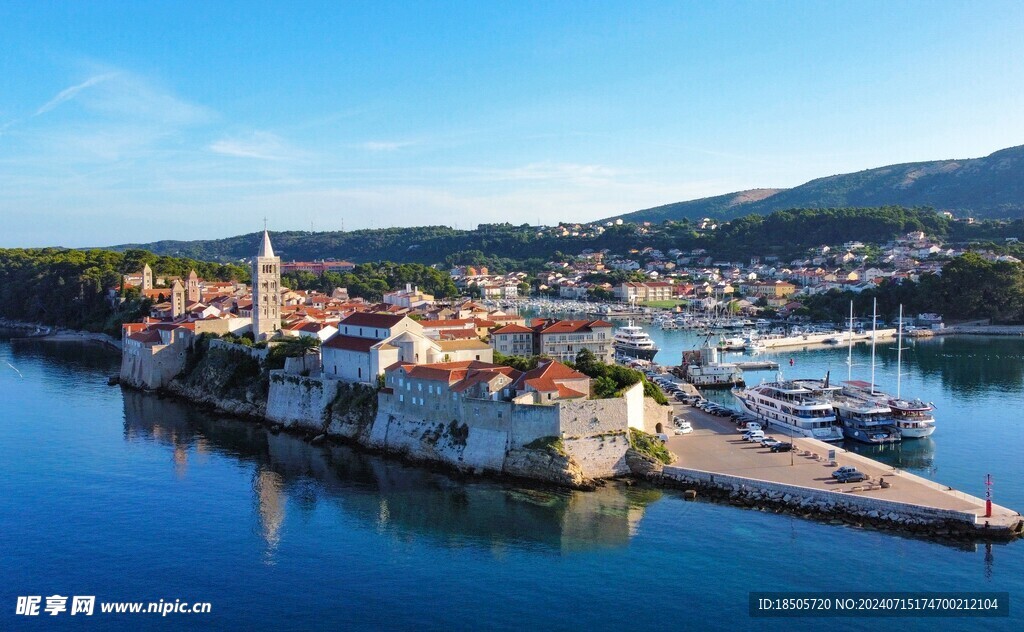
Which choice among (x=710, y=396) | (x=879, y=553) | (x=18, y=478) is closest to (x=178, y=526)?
(x=18, y=478)

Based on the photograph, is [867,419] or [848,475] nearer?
[848,475]

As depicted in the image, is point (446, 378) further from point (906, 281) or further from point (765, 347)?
point (906, 281)

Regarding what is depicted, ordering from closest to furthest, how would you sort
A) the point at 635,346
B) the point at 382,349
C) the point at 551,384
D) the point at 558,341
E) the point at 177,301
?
the point at 551,384, the point at 382,349, the point at 558,341, the point at 177,301, the point at 635,346

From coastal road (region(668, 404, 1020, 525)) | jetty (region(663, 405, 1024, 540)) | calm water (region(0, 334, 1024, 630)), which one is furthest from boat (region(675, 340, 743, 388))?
jetty (region(663, 405, 1024, 540))

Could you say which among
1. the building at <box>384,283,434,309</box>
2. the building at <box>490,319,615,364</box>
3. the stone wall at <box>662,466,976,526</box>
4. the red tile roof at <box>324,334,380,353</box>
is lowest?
the stone wall at <box>662,466,976,526</box>

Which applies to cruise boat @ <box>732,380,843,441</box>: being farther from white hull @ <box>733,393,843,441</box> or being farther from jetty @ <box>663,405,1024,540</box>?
jetty @ <box>663,405,1024,540</box>

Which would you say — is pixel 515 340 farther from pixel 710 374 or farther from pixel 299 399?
pixel 299 399

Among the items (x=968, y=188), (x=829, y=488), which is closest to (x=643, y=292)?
(x=829, y=488)
